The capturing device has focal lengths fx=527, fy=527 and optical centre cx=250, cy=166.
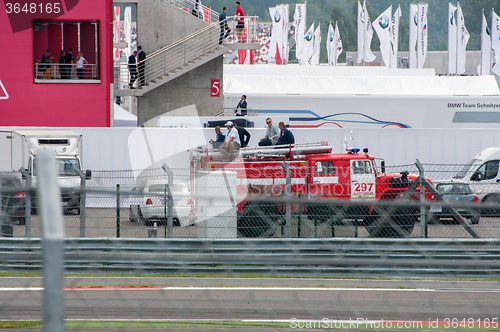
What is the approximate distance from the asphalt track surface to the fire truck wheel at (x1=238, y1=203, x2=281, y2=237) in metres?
1.33

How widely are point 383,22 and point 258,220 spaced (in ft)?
122

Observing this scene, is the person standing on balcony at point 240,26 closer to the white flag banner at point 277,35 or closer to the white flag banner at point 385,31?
the white flag banner at point 277,35

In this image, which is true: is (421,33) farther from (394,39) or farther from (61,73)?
(61,73)

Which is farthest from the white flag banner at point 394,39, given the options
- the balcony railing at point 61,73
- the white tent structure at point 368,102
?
the balcony railing at point 61,73

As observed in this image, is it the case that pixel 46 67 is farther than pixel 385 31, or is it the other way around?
pixel 385 31

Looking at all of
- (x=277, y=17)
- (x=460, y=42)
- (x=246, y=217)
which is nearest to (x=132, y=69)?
(x=246, y=217)

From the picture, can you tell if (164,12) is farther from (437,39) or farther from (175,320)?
(437,39)

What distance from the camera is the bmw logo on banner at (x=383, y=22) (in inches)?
1700

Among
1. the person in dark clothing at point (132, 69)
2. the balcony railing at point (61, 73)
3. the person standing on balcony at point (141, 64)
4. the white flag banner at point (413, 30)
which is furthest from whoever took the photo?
the white flag banner at point (413, 30)

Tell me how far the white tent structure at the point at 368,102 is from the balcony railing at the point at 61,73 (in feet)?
24.4

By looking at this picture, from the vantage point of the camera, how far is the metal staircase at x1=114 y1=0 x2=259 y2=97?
89.4ft

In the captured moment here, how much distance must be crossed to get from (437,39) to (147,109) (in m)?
170

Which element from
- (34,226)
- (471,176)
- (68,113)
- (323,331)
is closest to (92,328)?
(323,331)

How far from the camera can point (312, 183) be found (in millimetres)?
12766
